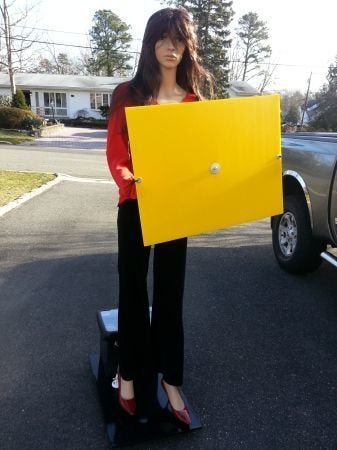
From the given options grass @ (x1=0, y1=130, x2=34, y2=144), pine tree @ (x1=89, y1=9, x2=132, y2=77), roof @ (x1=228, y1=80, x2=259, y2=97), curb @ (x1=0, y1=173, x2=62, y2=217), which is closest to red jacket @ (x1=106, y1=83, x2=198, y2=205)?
curb @ (x1=0, y1=173, x2=62, y2=217)

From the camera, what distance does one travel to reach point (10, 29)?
30.0 m

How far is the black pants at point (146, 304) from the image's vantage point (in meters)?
2.01

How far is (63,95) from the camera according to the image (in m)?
41.9

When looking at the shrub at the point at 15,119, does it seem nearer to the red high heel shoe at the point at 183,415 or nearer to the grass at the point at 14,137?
the grass at the point at 14,137

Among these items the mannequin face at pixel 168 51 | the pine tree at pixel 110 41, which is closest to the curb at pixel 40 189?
the mannequin face at pixel 168 51

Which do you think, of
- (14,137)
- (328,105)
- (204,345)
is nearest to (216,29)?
(328,105)

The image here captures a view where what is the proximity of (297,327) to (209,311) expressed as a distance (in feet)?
2.36

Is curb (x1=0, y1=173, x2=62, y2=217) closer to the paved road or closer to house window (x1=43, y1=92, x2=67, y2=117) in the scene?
the paved road

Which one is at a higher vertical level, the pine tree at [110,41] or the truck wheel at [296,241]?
the pine tree at [110,41]

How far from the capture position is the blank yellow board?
5.80 ft

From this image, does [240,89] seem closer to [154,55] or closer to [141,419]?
[154,55]

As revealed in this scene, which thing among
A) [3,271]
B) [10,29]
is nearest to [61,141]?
[10,29]

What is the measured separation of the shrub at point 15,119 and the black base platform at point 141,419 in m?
25.8

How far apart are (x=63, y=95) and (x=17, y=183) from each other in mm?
36290
